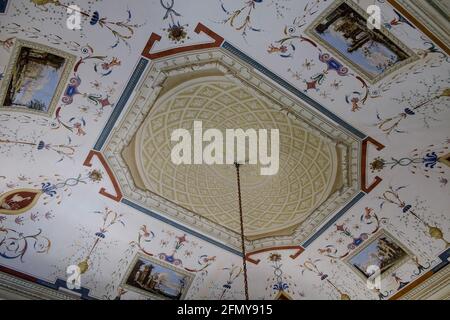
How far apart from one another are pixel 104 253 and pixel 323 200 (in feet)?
12.1

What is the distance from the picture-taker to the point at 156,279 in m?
7.32

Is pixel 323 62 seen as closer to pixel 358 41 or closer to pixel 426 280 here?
pixel 358 41

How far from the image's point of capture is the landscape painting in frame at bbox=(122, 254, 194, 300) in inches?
280

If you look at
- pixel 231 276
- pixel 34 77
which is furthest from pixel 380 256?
pixel 34 77

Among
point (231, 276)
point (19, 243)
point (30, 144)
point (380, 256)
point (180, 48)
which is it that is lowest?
point (19, 243)

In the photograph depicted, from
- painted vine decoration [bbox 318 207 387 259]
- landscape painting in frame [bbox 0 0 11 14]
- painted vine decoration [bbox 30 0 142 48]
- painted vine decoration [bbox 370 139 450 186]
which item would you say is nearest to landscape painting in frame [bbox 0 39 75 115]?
landscape painting in frame [bbox 0 0 11 14]

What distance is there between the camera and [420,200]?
643 cm

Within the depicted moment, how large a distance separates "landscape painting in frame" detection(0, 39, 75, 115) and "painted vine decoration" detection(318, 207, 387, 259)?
4791 millimetres

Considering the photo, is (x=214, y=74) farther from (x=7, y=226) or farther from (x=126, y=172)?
(x=7, y=226)

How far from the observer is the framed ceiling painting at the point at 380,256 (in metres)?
6.91

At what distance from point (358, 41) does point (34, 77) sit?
4015 mm

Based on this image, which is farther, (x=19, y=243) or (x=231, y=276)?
(x=231, y=276)

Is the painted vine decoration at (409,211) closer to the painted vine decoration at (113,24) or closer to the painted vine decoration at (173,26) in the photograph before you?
the painted vine decoration at (173,26)
